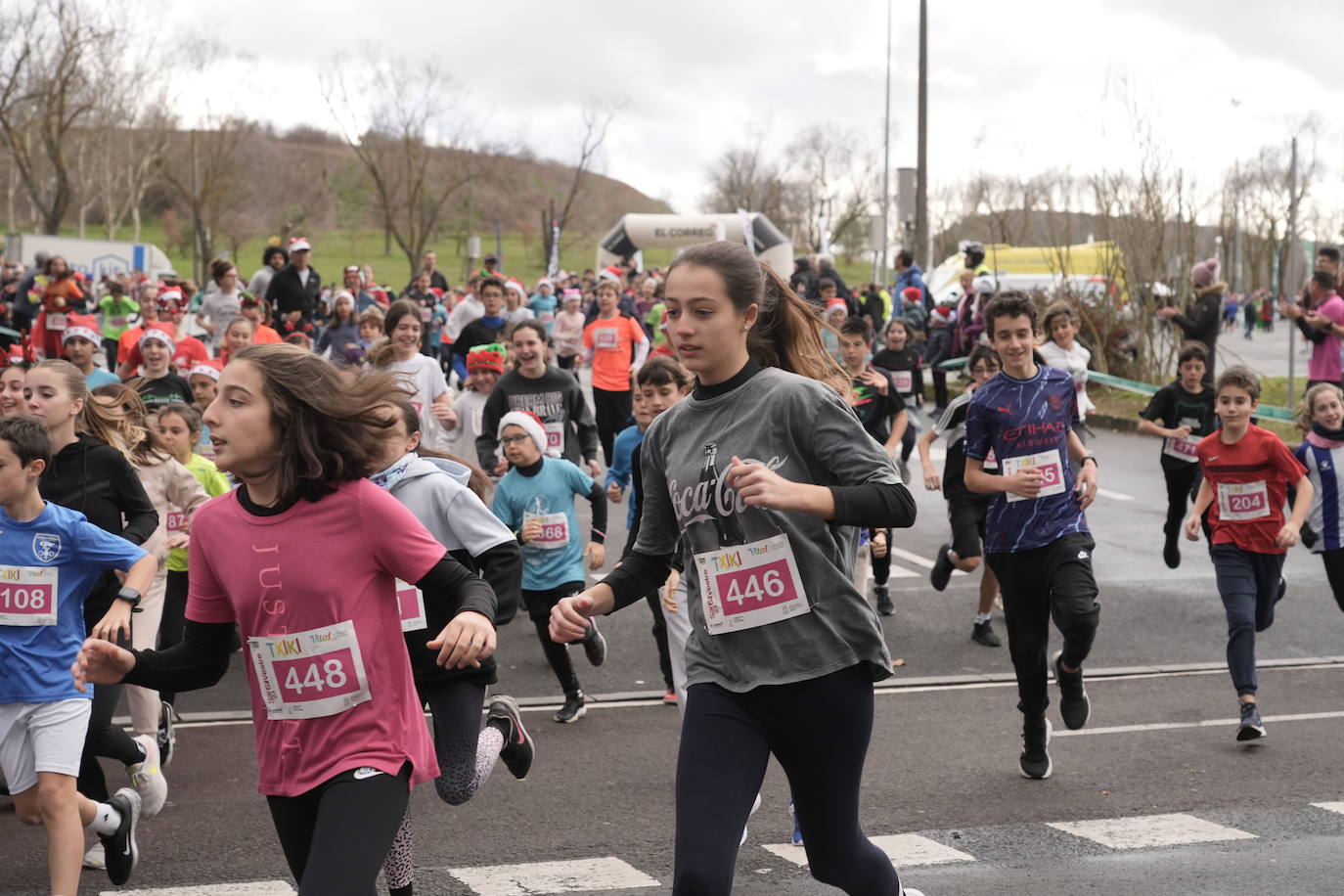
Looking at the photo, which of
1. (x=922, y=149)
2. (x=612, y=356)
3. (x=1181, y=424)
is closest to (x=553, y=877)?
(x=1181, y=424)

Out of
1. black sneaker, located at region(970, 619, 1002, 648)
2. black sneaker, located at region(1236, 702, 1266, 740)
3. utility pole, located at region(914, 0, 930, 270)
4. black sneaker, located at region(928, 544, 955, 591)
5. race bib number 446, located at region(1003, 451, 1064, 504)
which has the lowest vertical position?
black sneaker, located at region(970, 619, 1002, 648)

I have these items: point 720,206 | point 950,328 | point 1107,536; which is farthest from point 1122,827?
point 720,206

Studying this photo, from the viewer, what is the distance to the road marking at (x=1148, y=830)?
234 inches

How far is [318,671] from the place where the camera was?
11.5ft

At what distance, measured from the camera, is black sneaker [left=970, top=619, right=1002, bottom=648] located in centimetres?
995

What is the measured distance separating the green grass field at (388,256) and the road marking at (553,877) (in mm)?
76663

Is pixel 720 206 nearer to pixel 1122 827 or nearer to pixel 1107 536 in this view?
pixel 1107 536

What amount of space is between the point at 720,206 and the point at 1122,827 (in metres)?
77.5

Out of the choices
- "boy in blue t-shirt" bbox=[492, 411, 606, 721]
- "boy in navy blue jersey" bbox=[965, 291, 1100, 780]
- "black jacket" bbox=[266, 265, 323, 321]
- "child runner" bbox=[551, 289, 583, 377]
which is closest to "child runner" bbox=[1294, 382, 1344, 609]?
"boy in navy blue jersey" bbox=[965, 291, 1100, 780]

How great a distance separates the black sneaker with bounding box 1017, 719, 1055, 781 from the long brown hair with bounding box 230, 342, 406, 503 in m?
4.00

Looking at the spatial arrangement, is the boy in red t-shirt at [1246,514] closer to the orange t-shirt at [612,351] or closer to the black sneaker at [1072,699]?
the black sneaker at [1072,699]

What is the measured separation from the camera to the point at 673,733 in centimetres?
779

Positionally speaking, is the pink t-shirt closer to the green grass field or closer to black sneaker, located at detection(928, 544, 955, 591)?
black sneaker, located at detection(928, 544, 955, 591)

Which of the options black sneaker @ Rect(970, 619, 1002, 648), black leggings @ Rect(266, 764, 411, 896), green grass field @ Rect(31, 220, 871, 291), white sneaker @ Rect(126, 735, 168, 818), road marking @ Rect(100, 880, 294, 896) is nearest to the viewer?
black leggings @ Rect(266, 764, 411, 896)
